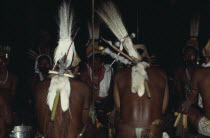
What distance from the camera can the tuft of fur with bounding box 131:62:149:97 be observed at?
347 cm

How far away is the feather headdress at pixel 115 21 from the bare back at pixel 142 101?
1.18 feet

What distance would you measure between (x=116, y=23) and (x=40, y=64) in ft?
A: 9.54

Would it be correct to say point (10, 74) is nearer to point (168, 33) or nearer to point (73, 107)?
point (73, 107)

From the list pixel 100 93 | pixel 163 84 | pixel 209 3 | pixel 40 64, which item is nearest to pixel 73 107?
pixel 163 84

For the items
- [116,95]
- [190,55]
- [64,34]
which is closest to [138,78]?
[116,95]

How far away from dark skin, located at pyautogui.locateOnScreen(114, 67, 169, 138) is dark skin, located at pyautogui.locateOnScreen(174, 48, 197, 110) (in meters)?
2.18

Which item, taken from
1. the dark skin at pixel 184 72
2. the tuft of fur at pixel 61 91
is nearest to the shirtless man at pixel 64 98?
the tuft of fur at pixel 61 91

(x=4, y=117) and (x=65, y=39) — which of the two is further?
(x=4, y=117)

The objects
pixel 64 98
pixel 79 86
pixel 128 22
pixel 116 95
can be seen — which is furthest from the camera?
pixel 128 22

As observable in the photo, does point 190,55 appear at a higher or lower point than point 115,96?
higher

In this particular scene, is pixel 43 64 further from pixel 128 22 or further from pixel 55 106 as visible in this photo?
pixel 128 22

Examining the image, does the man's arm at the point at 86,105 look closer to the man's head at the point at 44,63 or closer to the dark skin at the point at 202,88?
the dark skin at the point at 202,88

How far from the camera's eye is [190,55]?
5.64 meters

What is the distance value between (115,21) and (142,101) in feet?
4.25
